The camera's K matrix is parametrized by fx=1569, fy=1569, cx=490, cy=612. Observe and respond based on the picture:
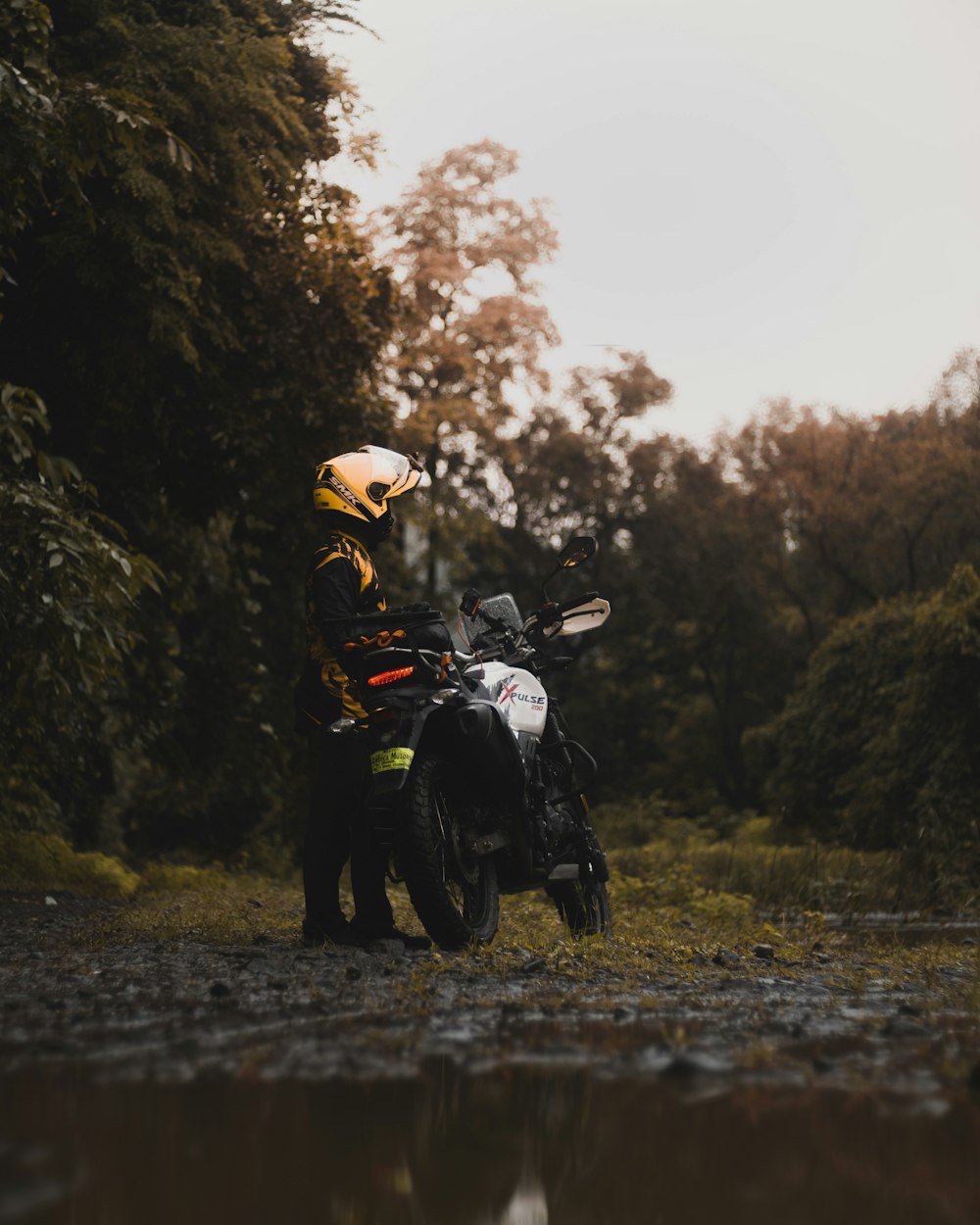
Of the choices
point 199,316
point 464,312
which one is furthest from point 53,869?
point 464,312

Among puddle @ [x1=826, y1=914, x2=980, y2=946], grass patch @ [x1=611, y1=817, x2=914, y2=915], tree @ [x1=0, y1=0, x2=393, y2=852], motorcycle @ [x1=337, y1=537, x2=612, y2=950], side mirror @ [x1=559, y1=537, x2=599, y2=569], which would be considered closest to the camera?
motorcycle @ [x1=337, y1=537, x2=612, y2=950]

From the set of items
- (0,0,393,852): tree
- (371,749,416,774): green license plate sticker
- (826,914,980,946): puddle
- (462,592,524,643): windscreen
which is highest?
(0,0,393,852): tree

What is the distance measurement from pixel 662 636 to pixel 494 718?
37878 millimetres

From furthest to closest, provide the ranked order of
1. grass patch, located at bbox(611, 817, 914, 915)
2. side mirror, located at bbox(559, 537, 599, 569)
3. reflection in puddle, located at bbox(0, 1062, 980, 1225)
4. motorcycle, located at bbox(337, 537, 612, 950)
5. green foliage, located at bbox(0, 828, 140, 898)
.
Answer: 1. green foliage, located at bbox(0, 828, 140, 898)
2. grass patch, located at bbox(611, 817, 914, 915)
3. side mirror, located at bbox(559, 537, 599, 569)
4. motorcycle, located at bbox(337, 537, 612, 950)
5. reflection in puddle, located at bbox(0, 1062, 980, 1225)

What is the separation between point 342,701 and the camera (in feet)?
22.4

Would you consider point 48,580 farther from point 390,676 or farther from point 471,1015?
point 471,1015

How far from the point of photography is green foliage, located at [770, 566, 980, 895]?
15.5 meters

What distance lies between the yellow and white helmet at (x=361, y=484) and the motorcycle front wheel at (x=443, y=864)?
49.8 inches

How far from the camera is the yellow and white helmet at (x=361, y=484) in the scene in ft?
23.0

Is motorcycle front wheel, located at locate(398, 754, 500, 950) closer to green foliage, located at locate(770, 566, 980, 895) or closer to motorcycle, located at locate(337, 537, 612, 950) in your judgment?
motorcycle, located at locate(337, 537, 612, 950)

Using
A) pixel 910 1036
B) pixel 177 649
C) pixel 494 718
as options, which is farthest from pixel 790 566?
pixel 910 1036

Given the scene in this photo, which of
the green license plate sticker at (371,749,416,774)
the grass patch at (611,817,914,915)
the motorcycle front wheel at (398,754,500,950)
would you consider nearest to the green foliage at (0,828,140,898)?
the grass patch at (611,817,914,915)

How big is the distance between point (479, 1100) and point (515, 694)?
13.5 ft

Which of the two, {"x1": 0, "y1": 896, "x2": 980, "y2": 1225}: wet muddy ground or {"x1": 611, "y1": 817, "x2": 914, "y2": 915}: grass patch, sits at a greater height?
{"x1": 0, "y1": 896, "x2": 980, "y2": 1225}: wet muddy ground
